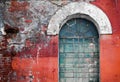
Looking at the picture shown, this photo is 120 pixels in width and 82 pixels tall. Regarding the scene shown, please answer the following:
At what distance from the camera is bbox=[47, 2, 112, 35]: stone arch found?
886 centimetres

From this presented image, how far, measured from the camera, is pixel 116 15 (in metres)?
8.90

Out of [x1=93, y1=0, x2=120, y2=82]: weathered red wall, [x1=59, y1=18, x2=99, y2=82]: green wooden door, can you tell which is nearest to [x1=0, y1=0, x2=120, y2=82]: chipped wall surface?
[x1=93, y1=0, x2=120, y2=82]: weathered red wall

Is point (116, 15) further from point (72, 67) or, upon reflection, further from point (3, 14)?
point (3, 14)

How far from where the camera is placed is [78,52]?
29.9 ft

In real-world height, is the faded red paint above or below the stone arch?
below

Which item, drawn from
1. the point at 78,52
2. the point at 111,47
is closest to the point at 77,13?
the point at 78,52

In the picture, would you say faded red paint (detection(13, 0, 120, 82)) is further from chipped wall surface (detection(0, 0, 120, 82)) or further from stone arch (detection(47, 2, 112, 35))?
stone arch (detection(47, 2, 112, 35))

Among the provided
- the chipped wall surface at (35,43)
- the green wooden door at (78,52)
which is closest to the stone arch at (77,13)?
the chipped wall surface at (35,43)

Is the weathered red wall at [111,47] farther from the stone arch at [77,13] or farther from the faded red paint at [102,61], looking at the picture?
the stone arch at [77,13]

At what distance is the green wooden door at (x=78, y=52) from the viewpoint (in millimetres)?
9055

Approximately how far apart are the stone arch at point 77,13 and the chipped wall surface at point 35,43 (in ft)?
0.32

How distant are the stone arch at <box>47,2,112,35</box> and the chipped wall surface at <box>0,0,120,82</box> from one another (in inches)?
3.8

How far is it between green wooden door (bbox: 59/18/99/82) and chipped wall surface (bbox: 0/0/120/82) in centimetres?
30

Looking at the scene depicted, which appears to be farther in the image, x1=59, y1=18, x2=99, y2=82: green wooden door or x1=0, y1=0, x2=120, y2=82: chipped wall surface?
x1=59, y1=18, x2=99, y2=82: green wooden door
